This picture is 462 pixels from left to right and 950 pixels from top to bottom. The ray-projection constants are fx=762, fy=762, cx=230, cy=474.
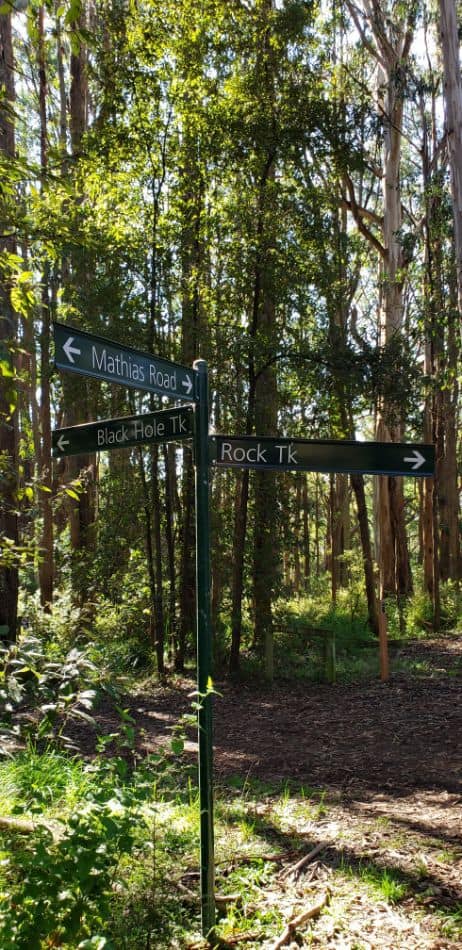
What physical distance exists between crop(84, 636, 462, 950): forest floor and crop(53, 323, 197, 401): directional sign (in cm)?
236

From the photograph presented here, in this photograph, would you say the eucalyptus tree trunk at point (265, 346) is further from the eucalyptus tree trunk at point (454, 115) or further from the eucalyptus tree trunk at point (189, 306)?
the eucalyptus tree trunk at point (454, 115)

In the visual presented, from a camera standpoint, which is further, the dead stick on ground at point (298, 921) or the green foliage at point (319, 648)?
the green foliage at point (319, 648)

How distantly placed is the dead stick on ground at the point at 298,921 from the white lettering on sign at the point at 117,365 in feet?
7.89

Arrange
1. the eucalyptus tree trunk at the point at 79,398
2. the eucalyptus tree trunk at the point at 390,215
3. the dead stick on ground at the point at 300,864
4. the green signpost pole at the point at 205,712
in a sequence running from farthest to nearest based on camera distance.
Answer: the eucalyptus tree trunk at the point at 390,215 → the eucalyptus tree trunk at the point at 79,398 → the dead stick on ground at the point at 300,864 → the green signpost pole at the point at 205,712

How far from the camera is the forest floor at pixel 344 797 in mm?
3439

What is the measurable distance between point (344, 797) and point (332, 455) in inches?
117

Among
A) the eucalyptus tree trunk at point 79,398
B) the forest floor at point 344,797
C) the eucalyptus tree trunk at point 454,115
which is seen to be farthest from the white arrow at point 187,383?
the eucalyptus tree trunk at point 454,115

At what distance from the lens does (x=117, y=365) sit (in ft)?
10.1

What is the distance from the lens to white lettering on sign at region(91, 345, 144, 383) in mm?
3018

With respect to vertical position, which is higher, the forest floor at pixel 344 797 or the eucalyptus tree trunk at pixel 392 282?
the eucalyptus tree trunk at pixel 392 282

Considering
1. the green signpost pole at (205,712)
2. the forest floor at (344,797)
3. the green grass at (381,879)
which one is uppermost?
the green signpost pole at (205,712)

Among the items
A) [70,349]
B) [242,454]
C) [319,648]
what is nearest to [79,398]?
[319,648]

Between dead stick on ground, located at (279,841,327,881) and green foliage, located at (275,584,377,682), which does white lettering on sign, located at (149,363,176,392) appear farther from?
green foliage, located at (275,584,377,682)

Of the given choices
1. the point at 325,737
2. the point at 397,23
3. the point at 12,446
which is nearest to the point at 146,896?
the point at 325,737
